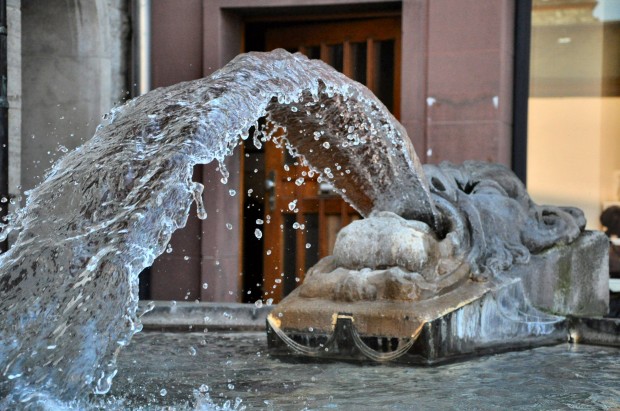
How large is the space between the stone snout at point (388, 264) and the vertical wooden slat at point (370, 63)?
12.2 ft

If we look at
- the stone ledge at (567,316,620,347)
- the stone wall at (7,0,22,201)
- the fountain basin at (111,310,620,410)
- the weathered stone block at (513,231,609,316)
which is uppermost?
the stone wall at (7,0,22,201)

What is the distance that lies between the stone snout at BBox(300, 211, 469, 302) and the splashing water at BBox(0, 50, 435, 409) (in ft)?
2.78

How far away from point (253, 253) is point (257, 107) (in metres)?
4.84

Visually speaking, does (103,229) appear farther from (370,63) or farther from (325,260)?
(370,63)

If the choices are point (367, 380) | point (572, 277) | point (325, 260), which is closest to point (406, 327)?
point (367, 380)

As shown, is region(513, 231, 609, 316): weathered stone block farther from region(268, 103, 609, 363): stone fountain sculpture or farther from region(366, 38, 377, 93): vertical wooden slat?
region(366, 38, 377, 93): vertical wooden slat

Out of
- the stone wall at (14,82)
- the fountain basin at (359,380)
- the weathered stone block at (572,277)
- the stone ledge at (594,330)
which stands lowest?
the fountain basin at (359,380)

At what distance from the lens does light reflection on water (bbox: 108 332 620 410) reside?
410cm

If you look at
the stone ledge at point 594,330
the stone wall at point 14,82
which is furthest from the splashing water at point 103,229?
the stone wall at point 14,82

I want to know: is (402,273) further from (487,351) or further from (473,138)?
(473,138)

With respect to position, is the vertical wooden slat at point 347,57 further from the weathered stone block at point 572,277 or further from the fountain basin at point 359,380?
the fountain basin at point 359,380

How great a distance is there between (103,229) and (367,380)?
1189 mm

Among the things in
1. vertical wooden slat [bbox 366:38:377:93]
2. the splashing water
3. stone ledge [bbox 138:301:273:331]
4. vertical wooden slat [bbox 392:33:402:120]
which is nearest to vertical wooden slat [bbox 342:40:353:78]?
vertical wooden slat [bbox 366:38:377:93]

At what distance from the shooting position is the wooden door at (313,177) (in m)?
9.05
